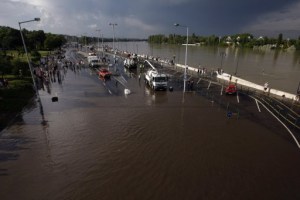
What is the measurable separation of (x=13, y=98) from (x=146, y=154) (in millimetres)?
19419

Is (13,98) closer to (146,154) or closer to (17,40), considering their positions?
(146,154)

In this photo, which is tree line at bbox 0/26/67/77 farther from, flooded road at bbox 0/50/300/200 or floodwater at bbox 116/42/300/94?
floodwater at bbox 116/42/300/94

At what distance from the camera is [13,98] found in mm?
25578

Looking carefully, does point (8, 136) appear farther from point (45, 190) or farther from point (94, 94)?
point (94, 94)

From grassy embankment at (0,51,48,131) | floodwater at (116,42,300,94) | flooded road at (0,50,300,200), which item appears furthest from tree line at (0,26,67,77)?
floodwater at (116,42,300,94)

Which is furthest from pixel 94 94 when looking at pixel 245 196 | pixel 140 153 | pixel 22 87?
pixel 245 196

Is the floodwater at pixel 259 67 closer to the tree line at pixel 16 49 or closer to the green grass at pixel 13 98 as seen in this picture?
the green grass at pixel 13 98

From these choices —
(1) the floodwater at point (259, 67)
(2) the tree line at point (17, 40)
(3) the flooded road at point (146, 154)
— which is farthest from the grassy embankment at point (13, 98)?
(2) the tree line at point (17, 40)

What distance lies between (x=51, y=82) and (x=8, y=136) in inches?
813

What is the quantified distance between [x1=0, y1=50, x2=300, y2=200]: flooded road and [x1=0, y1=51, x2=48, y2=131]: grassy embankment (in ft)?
3.30

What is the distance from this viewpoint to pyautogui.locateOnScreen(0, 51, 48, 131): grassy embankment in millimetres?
21062

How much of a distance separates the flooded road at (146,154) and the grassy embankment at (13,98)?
1.01 m

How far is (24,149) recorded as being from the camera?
15453 millimetres

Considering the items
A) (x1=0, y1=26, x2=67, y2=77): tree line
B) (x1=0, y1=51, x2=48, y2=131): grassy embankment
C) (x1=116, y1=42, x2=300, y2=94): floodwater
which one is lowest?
(x1=116, y1=42, x2=300, y2=94): floodwater
